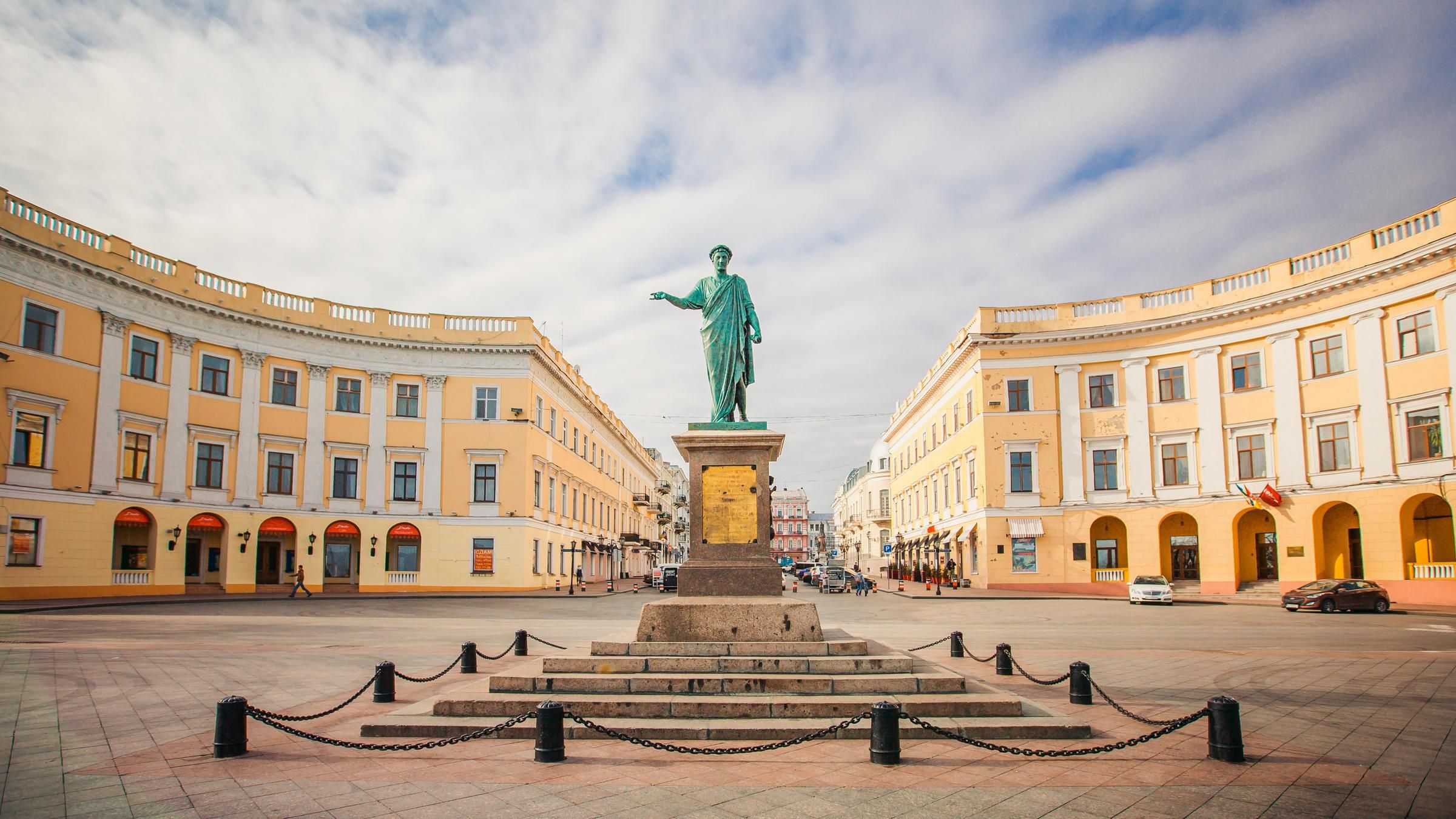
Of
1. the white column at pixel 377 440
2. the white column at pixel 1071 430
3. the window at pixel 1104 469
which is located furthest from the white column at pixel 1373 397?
the white column at pixel 377 440

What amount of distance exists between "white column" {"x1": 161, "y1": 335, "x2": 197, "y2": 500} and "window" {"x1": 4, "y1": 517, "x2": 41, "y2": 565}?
4.91 metres

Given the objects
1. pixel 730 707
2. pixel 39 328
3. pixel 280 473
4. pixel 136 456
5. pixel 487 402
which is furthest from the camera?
pixel 487 402

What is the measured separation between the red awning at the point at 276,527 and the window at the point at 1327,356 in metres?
41.2

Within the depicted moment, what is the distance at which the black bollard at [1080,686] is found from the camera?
9.72 metres

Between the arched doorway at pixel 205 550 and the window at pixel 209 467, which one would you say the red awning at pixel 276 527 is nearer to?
the arched doorway at pixel 205 550

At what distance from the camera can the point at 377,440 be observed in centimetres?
3934

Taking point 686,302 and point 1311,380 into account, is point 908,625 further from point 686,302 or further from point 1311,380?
point 1311,380

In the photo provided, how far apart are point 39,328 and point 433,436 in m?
15.1

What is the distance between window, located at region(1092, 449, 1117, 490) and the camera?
1527 inches

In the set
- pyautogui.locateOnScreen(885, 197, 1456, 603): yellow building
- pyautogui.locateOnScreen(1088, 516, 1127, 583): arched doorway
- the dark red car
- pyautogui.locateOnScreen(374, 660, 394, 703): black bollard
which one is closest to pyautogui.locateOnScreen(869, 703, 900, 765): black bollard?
pyautogui.locateOnScreen(374, 660, 394, 703): black bollard

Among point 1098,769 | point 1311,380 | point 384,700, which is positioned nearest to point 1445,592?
point 1311,380

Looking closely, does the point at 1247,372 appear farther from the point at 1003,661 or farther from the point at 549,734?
the point at 549,734

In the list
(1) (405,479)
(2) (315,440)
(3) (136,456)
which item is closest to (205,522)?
(3) (136,456)

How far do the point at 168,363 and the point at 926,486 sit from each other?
4059 centimetres
